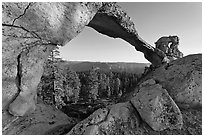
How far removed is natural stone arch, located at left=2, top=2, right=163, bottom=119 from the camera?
422cm

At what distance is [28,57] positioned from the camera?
4801 mm

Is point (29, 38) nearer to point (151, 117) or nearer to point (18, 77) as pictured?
point (18, 77)

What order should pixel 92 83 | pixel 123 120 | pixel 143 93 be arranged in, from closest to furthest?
1. pixel 123 120
2. pixel 143 93
3. pixel 92 83

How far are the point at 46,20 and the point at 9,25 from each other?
0.97m

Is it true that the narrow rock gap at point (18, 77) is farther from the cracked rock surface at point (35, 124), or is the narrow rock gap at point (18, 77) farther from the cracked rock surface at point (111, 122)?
the cracked rock surface at point (111, 122)

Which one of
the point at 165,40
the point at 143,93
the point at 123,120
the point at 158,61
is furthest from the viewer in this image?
the point at 165,40

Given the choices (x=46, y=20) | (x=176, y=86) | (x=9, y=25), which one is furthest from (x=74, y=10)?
(x=176, y=86)

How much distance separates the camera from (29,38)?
15.1ft

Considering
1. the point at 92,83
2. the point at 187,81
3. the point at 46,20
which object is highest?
the point at 46,20

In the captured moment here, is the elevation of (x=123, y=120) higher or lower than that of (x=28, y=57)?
lower

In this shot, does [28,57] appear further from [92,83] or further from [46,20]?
[92,83]

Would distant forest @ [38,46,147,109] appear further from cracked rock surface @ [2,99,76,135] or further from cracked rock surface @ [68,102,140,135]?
cracked rock surface @ [68,102,140,135]

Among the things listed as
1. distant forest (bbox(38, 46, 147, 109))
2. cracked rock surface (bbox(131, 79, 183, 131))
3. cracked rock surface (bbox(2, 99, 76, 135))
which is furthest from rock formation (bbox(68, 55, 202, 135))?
distant forest (bbox(38, 46, 147, 109))

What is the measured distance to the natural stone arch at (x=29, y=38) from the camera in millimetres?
4223
